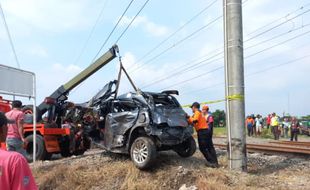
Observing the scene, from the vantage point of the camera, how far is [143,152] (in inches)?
342

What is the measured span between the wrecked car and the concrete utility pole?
965mm

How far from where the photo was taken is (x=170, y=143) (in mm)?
8875

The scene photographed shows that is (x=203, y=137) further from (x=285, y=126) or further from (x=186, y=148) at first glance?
(x=285, y=126)

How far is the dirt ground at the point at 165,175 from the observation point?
25.8 feet

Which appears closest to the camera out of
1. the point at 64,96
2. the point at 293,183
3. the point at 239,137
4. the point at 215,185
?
the point at 215,185

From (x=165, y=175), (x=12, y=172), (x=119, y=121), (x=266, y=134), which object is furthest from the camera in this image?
(x=266, y=134)

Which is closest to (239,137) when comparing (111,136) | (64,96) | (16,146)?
(111,136)

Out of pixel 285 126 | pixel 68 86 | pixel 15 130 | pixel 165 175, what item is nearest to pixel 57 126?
pixel 68 86

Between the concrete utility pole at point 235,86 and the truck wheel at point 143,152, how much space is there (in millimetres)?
1989

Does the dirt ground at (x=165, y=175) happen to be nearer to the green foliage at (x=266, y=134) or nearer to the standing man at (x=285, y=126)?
the green foliage at (x=266, y=134)

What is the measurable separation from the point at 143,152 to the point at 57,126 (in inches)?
199

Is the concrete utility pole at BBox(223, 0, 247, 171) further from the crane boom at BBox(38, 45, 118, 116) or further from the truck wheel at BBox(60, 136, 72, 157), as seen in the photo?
the truck wheel at BBox(60, 136, 72, 157)

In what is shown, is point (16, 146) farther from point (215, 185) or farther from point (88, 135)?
point (215, 185)

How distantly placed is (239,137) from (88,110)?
14.0 feet
